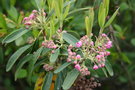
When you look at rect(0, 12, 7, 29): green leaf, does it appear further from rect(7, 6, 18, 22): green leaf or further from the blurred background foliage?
rect(7, 6, 18, 22): green leaf

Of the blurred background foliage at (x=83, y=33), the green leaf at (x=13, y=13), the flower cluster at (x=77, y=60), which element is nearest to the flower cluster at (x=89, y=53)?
the flower cluster at (x=77, y=60)

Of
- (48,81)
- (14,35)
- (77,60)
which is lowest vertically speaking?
(48,81)

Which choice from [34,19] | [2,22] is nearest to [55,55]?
[34,19]

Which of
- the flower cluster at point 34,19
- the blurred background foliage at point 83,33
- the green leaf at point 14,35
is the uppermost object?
the flower cluster at point 34,19

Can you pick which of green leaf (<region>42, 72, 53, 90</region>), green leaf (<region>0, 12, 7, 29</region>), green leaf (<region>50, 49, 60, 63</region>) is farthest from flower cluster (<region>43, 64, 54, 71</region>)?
green leaf (<region>0, 12, 7, 29</region>)

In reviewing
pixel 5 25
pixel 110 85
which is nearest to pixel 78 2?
pixel 5 25

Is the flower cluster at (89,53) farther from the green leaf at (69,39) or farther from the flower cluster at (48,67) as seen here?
the flower cluster at (48,67)

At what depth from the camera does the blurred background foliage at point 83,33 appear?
1.91 meters

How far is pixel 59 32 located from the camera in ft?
4.65

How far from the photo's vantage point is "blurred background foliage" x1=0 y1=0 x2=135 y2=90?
1.91 meters

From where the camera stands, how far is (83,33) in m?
2.15

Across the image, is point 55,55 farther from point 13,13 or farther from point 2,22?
point 13,13

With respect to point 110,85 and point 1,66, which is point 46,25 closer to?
point 1,66

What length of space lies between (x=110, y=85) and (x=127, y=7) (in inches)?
34.8
